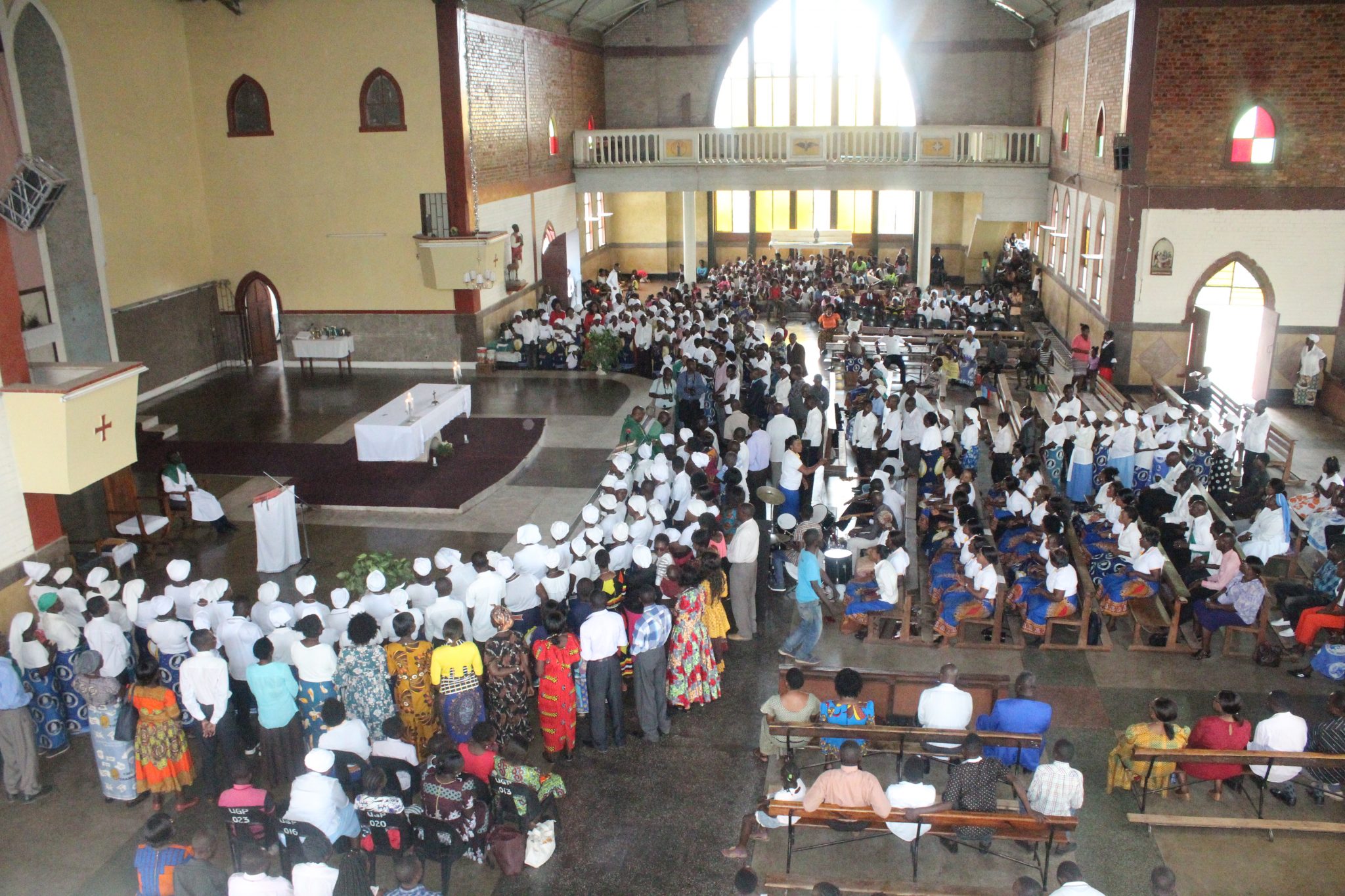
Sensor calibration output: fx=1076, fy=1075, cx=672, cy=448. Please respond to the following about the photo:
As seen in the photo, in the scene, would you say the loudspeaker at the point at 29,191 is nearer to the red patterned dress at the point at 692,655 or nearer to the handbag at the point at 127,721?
the handbag at the point at 127,721

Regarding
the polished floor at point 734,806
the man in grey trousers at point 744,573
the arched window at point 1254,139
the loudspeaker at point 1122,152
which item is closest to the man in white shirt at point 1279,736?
the polished floor at point 734,806

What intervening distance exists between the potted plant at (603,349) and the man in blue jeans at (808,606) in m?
11.7

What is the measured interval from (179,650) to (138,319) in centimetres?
1273

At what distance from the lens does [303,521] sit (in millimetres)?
13828

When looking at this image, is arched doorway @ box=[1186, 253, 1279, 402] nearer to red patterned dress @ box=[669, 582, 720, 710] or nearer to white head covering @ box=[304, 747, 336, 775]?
red patterned dress @ box=[669, 582, 720, 710]

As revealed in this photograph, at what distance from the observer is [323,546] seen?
1312 centimetres

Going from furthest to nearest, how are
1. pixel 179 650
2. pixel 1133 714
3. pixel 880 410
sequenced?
pixel 880 410, pixel 1133 714, pixel 179 650

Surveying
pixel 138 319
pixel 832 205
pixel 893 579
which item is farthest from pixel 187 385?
pixel 832 205

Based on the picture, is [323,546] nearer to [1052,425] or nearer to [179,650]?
[179,650]

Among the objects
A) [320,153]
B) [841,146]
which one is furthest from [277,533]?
[841,146]

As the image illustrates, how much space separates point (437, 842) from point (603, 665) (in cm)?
208

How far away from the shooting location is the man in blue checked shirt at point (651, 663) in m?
8.68

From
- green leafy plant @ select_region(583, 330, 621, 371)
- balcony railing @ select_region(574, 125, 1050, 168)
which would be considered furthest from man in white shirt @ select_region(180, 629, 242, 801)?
balcony railing @ select_region(574, 125, 1050, 168)

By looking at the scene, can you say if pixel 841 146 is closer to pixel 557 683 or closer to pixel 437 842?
pixel 557 683
